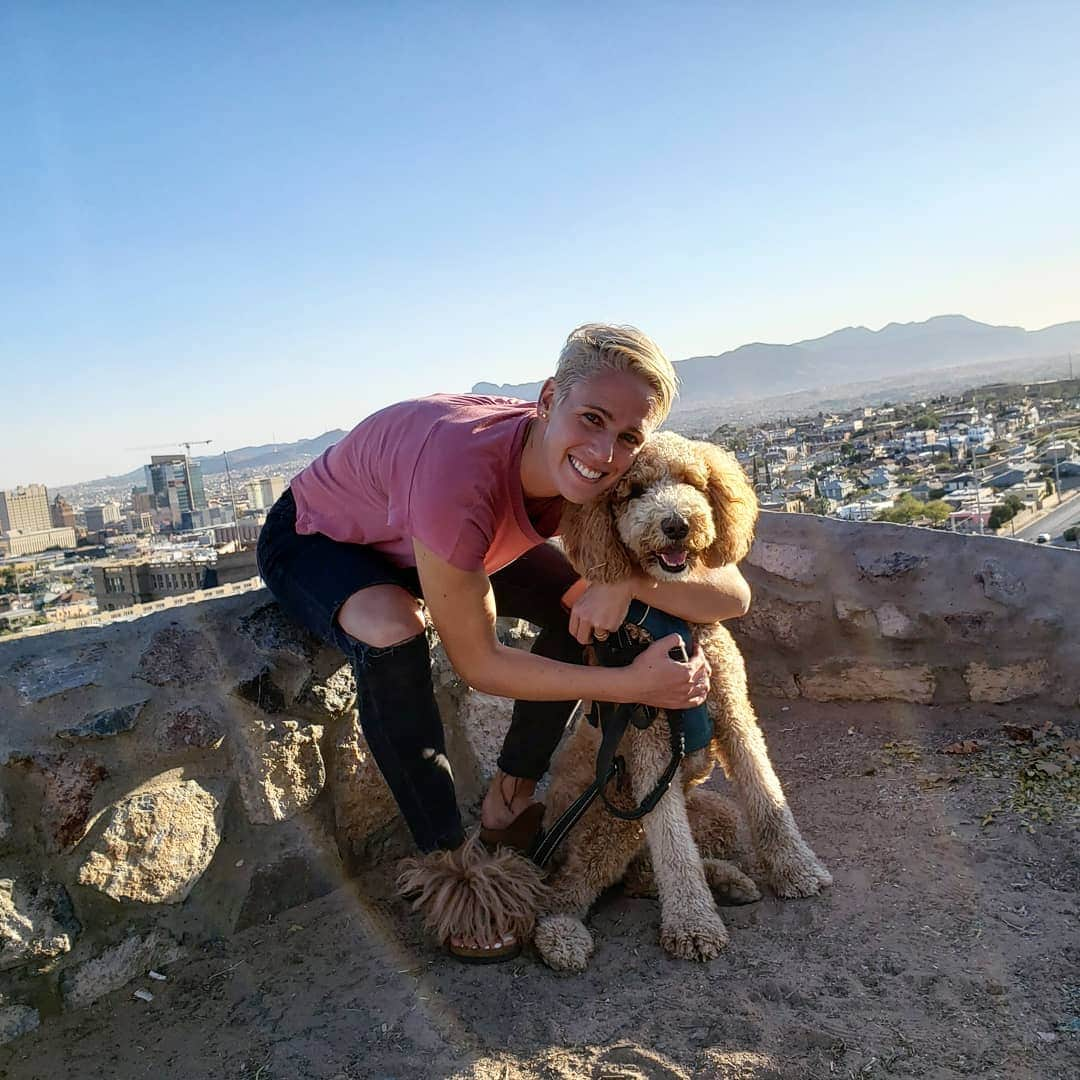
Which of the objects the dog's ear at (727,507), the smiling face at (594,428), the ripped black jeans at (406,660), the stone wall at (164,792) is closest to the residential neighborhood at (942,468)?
the dog's ear at (727,507)

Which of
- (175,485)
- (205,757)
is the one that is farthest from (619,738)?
(175,485)

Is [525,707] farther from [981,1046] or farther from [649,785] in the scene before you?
[981,1046]

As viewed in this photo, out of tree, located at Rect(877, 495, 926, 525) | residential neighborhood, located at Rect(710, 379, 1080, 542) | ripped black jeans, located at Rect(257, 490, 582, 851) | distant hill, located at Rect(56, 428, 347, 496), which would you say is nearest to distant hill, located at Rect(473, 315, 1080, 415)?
distant hill, located at Rect(56, 428, 347, 496)

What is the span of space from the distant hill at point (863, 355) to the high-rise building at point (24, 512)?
61.9 meters

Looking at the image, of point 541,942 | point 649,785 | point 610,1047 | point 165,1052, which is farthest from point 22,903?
point 649,785

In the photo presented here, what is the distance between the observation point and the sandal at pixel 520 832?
8.93ft

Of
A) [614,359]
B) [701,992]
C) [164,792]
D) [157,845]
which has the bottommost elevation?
[701,992]

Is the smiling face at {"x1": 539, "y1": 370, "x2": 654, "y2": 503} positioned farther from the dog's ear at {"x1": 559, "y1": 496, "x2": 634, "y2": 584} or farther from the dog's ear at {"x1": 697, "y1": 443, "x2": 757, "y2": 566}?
the dog's ear at {"x1": 697, "y1": 443, "x2": 757, "y2": 566}

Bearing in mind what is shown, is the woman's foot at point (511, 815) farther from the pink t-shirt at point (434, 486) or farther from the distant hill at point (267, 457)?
the distant hill at point (267, 457)

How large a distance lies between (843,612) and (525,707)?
1661 mm

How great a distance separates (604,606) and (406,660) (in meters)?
0.56

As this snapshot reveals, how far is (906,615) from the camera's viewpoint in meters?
3.60

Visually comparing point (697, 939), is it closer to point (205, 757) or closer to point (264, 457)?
point (205, 757)

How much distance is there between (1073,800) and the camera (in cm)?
282
